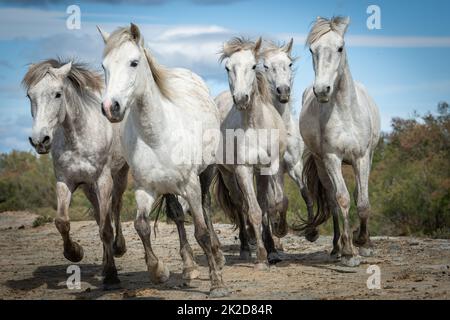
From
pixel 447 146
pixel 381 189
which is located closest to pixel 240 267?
pixel 381 189

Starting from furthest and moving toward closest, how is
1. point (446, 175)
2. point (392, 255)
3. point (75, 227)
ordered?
1. point (446, 175)
2. point (75, 227)
3. point (392, 255)

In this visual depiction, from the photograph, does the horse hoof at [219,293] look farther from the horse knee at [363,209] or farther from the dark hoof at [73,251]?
the horse knee at [363,209]

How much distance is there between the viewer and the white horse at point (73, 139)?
341 inches

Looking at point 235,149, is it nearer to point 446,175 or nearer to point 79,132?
point 79,132

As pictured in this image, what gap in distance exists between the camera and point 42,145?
27.3 feet

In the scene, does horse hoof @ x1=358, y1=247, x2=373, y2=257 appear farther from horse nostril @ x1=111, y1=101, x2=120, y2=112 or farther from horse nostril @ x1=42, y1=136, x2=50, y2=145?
horse nostril @ x1=111, y1=101, x2=120, y2=112

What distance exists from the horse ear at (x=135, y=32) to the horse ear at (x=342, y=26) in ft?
10.2

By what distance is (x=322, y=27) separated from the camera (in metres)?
9.83

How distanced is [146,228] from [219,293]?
972mm

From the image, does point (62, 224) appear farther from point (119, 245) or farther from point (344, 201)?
point (344, 201)

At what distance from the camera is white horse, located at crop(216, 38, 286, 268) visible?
31.4ft

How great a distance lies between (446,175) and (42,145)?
37.6ft

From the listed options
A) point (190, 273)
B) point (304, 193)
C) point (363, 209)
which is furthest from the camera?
point (304, 193)

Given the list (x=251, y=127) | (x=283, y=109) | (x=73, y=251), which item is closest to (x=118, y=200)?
(x=73, y=251)
